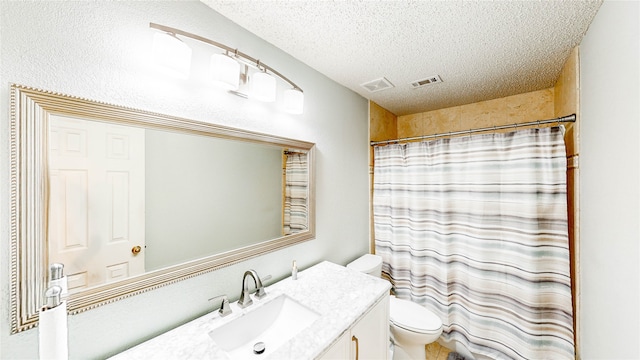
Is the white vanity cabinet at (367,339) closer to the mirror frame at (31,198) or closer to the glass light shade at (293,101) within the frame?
the mirror frame at (31,198)

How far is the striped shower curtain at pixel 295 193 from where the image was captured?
1.51m

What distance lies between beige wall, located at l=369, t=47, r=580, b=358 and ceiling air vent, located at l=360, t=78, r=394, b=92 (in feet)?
1.13

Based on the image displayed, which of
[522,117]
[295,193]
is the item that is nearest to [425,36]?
[295,193]

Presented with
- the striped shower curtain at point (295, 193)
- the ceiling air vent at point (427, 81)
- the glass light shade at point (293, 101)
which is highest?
the ceiling air vent at point (427, 81)

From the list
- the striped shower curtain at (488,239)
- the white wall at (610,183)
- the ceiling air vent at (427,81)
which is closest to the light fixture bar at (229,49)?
the ceiling air vent at (427,81)

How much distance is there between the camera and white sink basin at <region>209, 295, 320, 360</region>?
39.6 inches

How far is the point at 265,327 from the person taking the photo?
1163 millimetres

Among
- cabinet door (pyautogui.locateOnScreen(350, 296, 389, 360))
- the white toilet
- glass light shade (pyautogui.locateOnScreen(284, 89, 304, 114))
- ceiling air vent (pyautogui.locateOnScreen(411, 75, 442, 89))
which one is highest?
ceiling air vent (pyautogui.locateOnScreen(411, 75, 442, 89))

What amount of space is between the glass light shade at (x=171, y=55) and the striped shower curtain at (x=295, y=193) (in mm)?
742

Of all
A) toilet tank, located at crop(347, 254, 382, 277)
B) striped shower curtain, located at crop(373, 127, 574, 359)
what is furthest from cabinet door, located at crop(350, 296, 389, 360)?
striped shower curtain, located at crop(373, 127, 574, 359)

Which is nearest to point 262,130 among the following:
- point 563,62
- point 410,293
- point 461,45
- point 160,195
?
point 160,195

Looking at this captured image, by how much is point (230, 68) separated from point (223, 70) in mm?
36

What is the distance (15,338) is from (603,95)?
2450mm

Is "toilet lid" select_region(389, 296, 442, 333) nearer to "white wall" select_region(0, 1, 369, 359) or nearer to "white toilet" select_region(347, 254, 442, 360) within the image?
"white toilet" select_region(347, 254, 442, 360)
